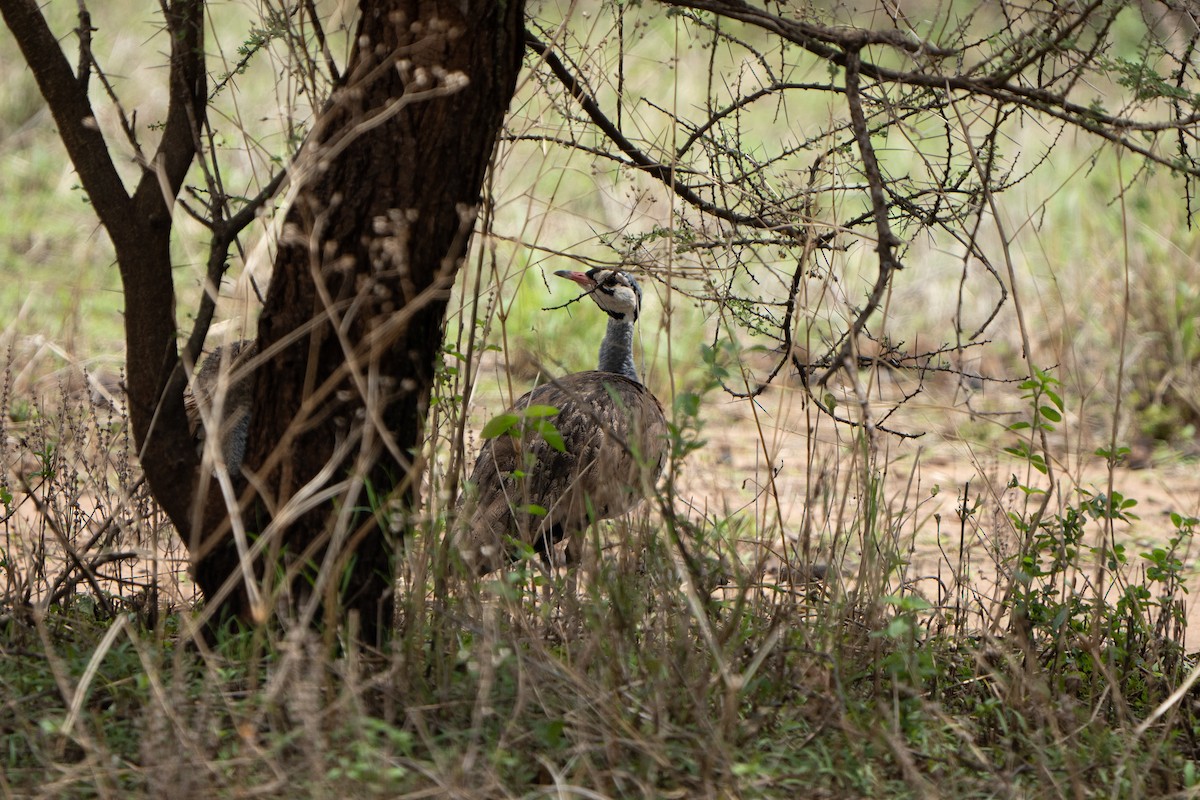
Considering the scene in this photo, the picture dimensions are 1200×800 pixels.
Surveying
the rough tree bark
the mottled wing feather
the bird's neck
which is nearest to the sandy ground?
the mottled wing feather

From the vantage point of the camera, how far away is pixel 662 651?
2859 millimetres

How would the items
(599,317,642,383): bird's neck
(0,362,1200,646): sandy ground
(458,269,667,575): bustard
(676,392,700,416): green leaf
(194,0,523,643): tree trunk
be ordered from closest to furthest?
1. (676,392,700,416): green leaf
2. (194,0,523,643): tree trunk
3. (458,269,667,575): bustard
4. (0,362,1200,646): sandy ground
5. (599,317,642,383): bird's neck

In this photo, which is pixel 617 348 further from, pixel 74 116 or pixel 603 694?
pixel 603 694

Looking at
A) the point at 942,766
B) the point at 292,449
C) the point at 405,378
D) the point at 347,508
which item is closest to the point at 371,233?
the point at 405,378

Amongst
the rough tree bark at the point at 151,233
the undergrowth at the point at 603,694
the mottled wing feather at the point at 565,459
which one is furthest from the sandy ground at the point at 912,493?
the rough tree bark at the point at 151,233

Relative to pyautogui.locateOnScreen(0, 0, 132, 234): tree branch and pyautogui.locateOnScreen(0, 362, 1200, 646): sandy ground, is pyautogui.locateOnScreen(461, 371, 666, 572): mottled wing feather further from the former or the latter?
pyautogui.locateOnScreen(0, 0, 132, 234): tree branch

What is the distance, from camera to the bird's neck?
5.76 metres

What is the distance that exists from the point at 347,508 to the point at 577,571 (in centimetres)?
92

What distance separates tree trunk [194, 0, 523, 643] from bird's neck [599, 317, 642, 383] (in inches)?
111

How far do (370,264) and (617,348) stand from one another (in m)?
3.01

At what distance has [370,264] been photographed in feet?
9.20

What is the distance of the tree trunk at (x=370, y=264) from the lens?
276 centimetres

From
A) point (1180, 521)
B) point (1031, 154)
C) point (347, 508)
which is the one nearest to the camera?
point (347, 508)

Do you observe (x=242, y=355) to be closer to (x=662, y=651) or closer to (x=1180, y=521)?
(x=662, y=651)
